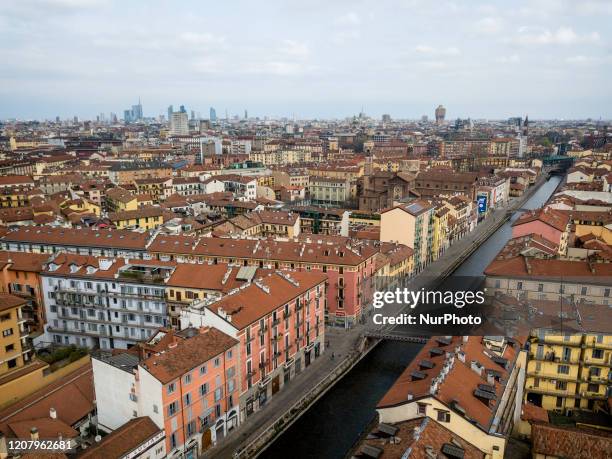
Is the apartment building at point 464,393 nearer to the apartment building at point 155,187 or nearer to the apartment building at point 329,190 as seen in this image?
the apartment building at point 329,190

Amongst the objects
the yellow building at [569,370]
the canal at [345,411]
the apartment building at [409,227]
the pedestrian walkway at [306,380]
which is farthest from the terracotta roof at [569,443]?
the apartment building at [409,227]

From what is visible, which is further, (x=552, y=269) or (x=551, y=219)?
(x=551, y=219)

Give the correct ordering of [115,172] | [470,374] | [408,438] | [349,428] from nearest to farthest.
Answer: [408,438] < [470,374] < [349,428] < [115,172]

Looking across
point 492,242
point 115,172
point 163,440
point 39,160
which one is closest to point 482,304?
point 163,440

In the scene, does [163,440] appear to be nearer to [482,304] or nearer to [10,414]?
[10,414]

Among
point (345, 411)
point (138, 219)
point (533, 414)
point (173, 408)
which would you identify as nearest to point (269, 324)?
point (345, 411)

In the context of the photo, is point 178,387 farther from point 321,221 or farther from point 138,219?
point 321,221

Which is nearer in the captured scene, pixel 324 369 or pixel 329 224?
pixel 324 369
